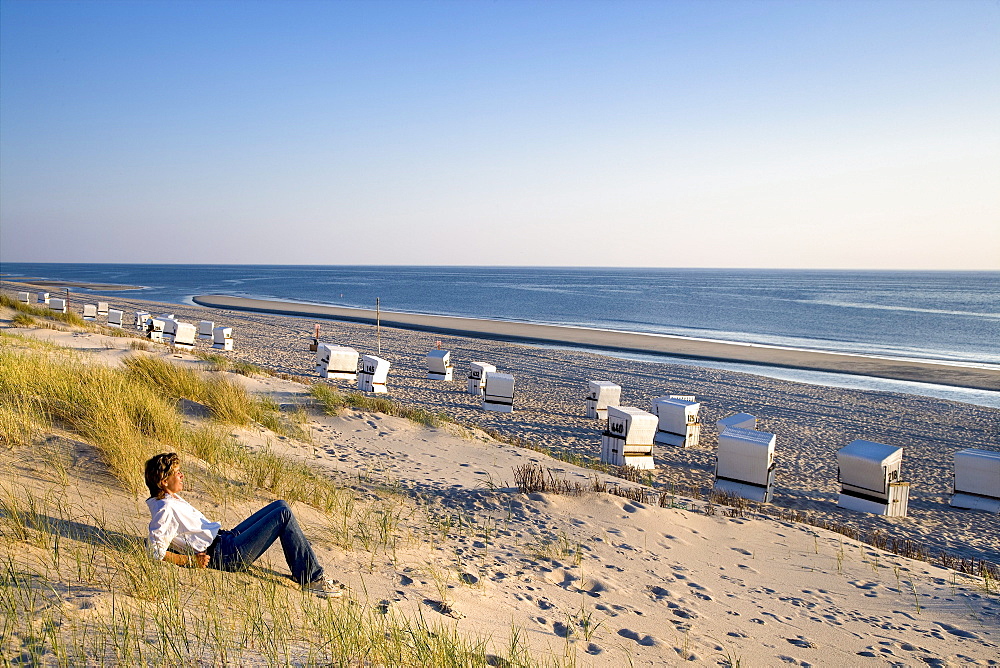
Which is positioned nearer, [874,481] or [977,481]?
[874,481]

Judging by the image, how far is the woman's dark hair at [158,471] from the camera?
12.1 ft

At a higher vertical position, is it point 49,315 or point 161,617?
point 161,617

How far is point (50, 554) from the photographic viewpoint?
11.5 feet

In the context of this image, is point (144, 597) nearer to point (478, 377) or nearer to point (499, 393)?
point (499, 393)

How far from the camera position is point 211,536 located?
378cm

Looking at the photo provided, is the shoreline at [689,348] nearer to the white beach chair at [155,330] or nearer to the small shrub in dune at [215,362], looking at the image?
the white beach chair at [155,330]

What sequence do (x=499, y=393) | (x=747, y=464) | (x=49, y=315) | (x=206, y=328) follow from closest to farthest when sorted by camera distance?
(x=747, y=464) < (x=499, y=393) < (x=206, y=328) < (x=49, y=315)

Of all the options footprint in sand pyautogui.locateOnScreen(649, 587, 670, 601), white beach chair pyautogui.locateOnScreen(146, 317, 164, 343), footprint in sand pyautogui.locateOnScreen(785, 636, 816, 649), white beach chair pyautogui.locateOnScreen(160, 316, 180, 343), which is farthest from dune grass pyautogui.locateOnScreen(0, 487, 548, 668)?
white beach chair pyautogui.locateOnScreen(146, 317, 164, 343)

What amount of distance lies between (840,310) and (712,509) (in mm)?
58161

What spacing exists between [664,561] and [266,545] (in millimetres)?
3706

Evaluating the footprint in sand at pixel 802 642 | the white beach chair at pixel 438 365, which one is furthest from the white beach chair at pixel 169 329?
the footprint in sand at pixel 802 642

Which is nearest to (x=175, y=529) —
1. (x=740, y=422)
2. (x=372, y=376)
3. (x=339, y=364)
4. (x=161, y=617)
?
(x=161, y=617)

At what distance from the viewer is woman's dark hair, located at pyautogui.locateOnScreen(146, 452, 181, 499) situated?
3697mm

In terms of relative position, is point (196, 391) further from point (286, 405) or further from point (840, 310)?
point (840, 310)
